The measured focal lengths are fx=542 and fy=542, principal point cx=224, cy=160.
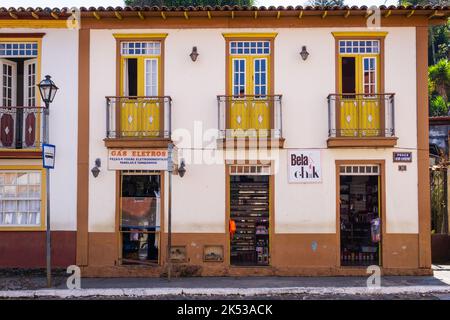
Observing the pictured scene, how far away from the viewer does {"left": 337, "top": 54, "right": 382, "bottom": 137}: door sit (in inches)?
519

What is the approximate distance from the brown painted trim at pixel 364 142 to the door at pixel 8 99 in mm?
7939

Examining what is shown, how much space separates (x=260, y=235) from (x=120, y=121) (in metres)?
4.50

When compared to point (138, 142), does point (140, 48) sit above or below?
above

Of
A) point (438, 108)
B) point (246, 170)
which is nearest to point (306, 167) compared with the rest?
point (246, 170)

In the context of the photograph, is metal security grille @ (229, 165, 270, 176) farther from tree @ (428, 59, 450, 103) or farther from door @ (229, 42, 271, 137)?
tree @ (428, 59, 450, 103)

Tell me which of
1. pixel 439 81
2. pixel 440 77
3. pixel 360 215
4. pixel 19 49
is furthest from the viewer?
pixel 439 81

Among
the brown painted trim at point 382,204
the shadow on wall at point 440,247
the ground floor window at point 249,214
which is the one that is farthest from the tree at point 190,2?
the shadow on wall at point 440,247

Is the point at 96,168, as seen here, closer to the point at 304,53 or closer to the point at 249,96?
the point at 249,96

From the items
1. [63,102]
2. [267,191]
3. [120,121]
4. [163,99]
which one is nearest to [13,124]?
[63,102]

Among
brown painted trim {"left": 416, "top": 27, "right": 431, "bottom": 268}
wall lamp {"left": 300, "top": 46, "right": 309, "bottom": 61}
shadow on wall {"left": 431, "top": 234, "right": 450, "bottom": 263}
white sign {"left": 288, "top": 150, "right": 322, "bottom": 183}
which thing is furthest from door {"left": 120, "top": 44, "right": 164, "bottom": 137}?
shadow on wall {"left": 431, "top": 234, "right": 450, "bottom": 263}

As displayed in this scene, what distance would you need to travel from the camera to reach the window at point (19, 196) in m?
13.6

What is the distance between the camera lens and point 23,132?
13.5 m

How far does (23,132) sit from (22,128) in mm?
130

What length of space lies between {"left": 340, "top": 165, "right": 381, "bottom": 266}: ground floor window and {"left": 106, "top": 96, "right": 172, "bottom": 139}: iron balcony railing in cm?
458
